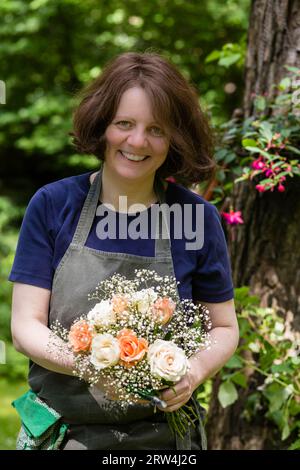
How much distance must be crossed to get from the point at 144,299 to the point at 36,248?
A: 0.44 metres

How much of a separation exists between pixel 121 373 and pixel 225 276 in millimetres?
619

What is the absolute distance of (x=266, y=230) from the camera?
324 centimetres

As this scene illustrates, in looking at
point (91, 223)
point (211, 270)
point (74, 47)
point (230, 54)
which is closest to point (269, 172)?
point (211, 270)

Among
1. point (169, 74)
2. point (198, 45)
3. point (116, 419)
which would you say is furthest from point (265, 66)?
point (198, 45)

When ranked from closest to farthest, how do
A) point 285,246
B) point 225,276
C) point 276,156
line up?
1. point 225,276
2. point 276,156
3. point 285,246

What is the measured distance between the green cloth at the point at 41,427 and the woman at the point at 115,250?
27 millimetres

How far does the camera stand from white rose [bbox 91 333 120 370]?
6.06ft

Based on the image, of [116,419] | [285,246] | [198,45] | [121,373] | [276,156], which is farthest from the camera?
[198,45]

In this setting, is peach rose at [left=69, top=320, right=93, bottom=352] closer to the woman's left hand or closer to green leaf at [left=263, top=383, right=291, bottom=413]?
the woman's left hand

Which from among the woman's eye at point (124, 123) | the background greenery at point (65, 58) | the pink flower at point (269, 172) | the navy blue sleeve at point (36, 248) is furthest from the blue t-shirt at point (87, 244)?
the background greenery at point (65, 58)

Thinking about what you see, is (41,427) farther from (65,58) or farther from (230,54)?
A: (65,58)

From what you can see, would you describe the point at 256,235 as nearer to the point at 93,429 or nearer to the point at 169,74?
the point at 169,74

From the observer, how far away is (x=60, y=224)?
7.36 feet

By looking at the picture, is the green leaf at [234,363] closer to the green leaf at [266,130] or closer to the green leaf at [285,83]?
the green leaf at [266,130]
